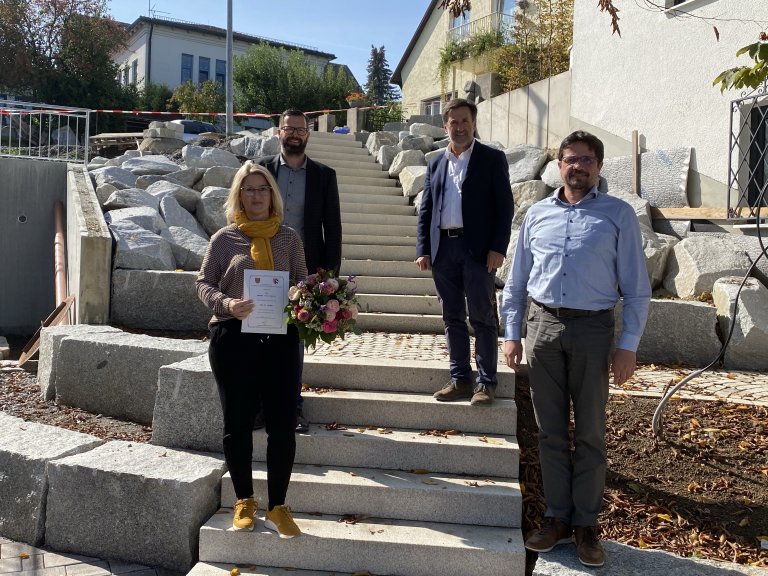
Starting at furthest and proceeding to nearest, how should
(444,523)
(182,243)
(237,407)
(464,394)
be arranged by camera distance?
(182,243), (464,394), (444,523), (237,407)

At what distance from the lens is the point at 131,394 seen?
5652 mm

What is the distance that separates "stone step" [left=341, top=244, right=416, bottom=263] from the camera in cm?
902

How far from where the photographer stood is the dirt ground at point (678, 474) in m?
3.93

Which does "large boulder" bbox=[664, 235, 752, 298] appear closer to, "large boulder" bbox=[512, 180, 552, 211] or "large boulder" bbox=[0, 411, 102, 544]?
"large boulder" bbox=[512, 180, 552, 211]

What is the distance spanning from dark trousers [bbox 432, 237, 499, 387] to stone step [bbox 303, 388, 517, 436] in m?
0.20

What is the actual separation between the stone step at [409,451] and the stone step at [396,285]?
357 cm

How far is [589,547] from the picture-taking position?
3.51m

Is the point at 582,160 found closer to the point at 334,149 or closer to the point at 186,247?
the point at 186,247

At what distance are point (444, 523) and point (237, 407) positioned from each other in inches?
52.7

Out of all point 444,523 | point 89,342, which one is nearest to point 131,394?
point 89,342

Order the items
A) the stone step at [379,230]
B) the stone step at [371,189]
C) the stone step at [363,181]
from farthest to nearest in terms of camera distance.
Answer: the stone step at [363,181]
the stone step at [371,189]
the stone step at [379,230]

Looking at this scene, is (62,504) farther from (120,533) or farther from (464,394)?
(464,394)

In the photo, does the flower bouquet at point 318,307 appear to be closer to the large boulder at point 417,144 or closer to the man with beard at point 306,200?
the man with beard at point 306,200

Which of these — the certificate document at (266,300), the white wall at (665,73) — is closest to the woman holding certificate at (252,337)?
the certificate document at (266,300)
